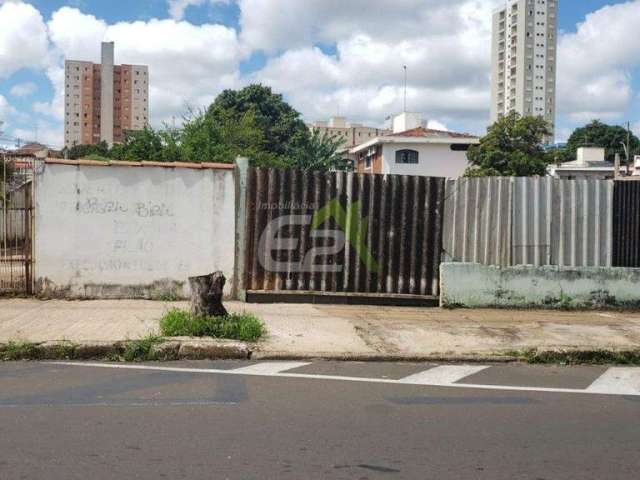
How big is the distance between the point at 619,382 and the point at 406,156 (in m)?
48.2

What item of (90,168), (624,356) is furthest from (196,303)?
(624,356)

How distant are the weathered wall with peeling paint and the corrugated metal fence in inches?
8.6

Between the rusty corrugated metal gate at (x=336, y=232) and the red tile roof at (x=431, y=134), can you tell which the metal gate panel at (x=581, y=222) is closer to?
the rusty corrugated metal gate at (x=336, y=232)

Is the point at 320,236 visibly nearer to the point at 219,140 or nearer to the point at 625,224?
the point at 625,224

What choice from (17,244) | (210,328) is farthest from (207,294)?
(17,244)

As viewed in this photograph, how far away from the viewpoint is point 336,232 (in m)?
11.1

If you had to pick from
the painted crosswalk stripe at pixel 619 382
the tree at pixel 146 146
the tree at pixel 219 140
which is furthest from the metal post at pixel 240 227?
the tree at pixel 146 146

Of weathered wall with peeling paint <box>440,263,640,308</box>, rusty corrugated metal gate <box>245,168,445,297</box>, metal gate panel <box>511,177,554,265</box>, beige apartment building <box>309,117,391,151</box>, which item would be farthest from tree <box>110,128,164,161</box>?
beige apartment building <box>309,117,391,151</box>

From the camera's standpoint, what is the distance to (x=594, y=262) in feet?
37.3

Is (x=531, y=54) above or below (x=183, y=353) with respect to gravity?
above

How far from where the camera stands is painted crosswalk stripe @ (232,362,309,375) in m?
7.21

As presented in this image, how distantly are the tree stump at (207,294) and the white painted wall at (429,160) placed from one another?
46.0 metres

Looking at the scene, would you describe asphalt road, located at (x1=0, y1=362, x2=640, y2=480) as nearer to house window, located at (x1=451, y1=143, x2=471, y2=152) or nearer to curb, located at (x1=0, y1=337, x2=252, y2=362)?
curb, located at (x1=0, y1=337, x2=252, y2=362)

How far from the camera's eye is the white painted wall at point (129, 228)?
35.6 ft
